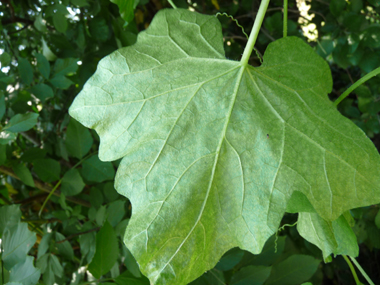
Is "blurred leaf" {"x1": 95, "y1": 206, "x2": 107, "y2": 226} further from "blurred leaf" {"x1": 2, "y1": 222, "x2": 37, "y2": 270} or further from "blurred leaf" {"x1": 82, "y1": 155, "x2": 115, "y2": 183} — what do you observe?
"blurred leaf" {"x1": 2, "y1": 222, "x2": 37, "y2": 270}

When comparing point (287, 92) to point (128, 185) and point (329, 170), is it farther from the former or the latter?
point (128, 185)

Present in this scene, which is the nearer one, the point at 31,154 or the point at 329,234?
the point at 329,234

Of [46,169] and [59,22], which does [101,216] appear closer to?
[46,169]

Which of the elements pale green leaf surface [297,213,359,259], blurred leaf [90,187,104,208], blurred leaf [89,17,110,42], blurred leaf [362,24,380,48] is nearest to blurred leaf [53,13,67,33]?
blurred leaf [89,17,110,42]

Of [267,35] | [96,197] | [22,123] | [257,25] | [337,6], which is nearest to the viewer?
[257,25]

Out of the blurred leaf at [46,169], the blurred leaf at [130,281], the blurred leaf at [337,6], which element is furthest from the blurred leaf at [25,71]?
the blurred leaf at [337,6]

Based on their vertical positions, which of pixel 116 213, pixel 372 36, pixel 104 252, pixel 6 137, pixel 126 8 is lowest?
pixel 116 213

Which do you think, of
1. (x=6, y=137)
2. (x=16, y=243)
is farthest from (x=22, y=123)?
(x=16, y=243)
